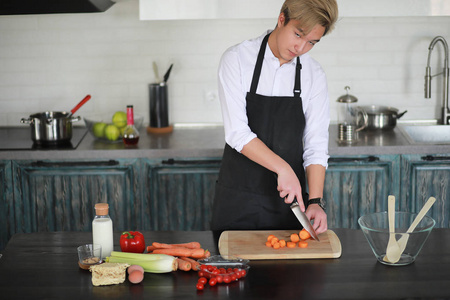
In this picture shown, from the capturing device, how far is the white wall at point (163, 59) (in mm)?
4758

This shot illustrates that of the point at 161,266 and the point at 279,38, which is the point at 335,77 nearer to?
the point at 279,38

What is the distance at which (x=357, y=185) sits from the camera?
421 centimetres

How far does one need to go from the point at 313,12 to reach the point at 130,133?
1.92m

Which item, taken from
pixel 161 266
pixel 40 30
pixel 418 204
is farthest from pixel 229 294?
pixel 40 30

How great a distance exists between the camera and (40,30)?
4.77 m

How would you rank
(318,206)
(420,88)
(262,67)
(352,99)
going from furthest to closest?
1. (420,88)
2. (352,99)
3. (262,67)
4. (318,206)

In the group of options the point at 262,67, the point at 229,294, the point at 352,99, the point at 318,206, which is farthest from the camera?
the point at 352,99

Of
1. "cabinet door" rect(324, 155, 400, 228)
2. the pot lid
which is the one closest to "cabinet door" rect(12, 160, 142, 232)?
"cabinet door" rect(324, 155, 400, 228)

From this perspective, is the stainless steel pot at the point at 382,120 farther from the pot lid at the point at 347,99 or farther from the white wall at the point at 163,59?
the white wall at the point at 163,59

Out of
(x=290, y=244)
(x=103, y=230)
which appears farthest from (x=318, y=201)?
(x=103, y=230)

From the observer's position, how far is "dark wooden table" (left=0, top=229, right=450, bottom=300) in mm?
2180

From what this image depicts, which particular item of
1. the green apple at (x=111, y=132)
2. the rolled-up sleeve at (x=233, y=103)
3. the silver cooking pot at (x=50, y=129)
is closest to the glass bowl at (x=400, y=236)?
the rolled-up sleeve at (x=233, y=103)

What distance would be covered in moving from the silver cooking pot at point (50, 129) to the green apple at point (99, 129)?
0.18m

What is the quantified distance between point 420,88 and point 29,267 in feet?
11.2
